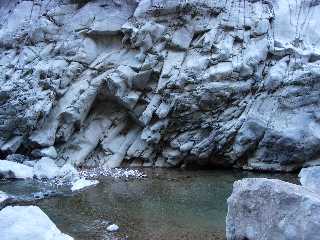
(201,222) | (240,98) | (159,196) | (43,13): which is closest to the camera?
(201,222)

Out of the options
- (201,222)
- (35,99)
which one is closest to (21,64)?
(35,99)

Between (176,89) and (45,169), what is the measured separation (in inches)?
222

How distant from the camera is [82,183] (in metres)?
14.8

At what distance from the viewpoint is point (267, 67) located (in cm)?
1812

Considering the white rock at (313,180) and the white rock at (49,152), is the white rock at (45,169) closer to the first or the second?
the white rock at (49,152)

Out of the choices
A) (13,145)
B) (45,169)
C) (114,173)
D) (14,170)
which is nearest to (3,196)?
(14,170)

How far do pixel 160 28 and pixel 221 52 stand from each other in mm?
2720

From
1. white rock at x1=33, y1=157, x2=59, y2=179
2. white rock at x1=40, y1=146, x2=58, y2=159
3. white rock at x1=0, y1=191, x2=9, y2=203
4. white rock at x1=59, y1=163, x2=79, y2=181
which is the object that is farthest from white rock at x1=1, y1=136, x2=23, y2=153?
white rock at x1=0, y1=191, x2=9, y2=203

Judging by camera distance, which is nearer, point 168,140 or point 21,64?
point 168,140

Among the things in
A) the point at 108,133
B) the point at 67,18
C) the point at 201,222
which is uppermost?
the point at 67,18

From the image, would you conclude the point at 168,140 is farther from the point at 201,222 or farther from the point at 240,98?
the point at 201,222

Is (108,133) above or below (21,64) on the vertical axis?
below

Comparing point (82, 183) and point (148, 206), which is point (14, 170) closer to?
point (82, 183)

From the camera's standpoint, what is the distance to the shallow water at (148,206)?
10.2 meters
